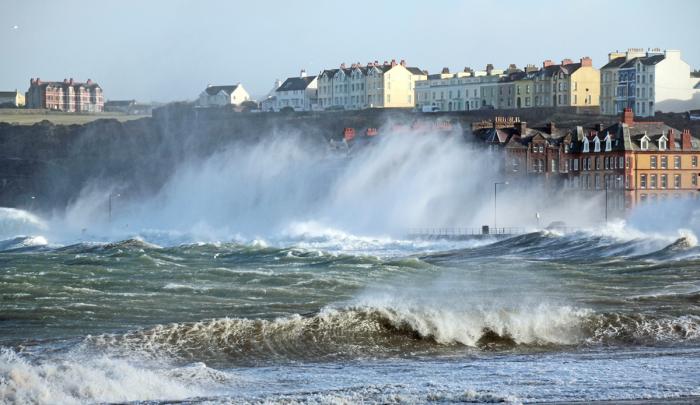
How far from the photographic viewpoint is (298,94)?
130 meters

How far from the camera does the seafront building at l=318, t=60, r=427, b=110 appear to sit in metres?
118

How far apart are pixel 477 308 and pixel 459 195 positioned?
44.0m

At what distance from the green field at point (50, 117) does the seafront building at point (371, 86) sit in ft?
97.6

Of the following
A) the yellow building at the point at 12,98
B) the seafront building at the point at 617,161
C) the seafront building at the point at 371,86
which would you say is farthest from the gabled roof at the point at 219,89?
the seafront building at the point at 617,161

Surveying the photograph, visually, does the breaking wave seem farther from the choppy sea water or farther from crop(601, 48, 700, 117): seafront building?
crop(601, 48, 700, 117): seafront building

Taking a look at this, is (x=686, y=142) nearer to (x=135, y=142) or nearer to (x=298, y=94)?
(x=298, y=94)

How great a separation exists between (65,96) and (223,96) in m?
36.0

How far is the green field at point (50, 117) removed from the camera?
14212cm

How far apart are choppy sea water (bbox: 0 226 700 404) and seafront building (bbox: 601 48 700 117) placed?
4828cm

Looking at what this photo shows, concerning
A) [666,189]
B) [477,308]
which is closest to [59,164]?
[666,189]

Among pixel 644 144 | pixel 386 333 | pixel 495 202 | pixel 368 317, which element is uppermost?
pixel 644 144

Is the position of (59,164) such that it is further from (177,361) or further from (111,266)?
(177,361)

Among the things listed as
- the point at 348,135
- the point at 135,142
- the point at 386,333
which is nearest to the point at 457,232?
the point at 348,135

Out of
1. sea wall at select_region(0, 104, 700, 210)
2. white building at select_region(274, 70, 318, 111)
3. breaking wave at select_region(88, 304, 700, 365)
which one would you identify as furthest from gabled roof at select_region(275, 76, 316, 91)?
breaking wave at select_region(88, 304, 700, 365)
